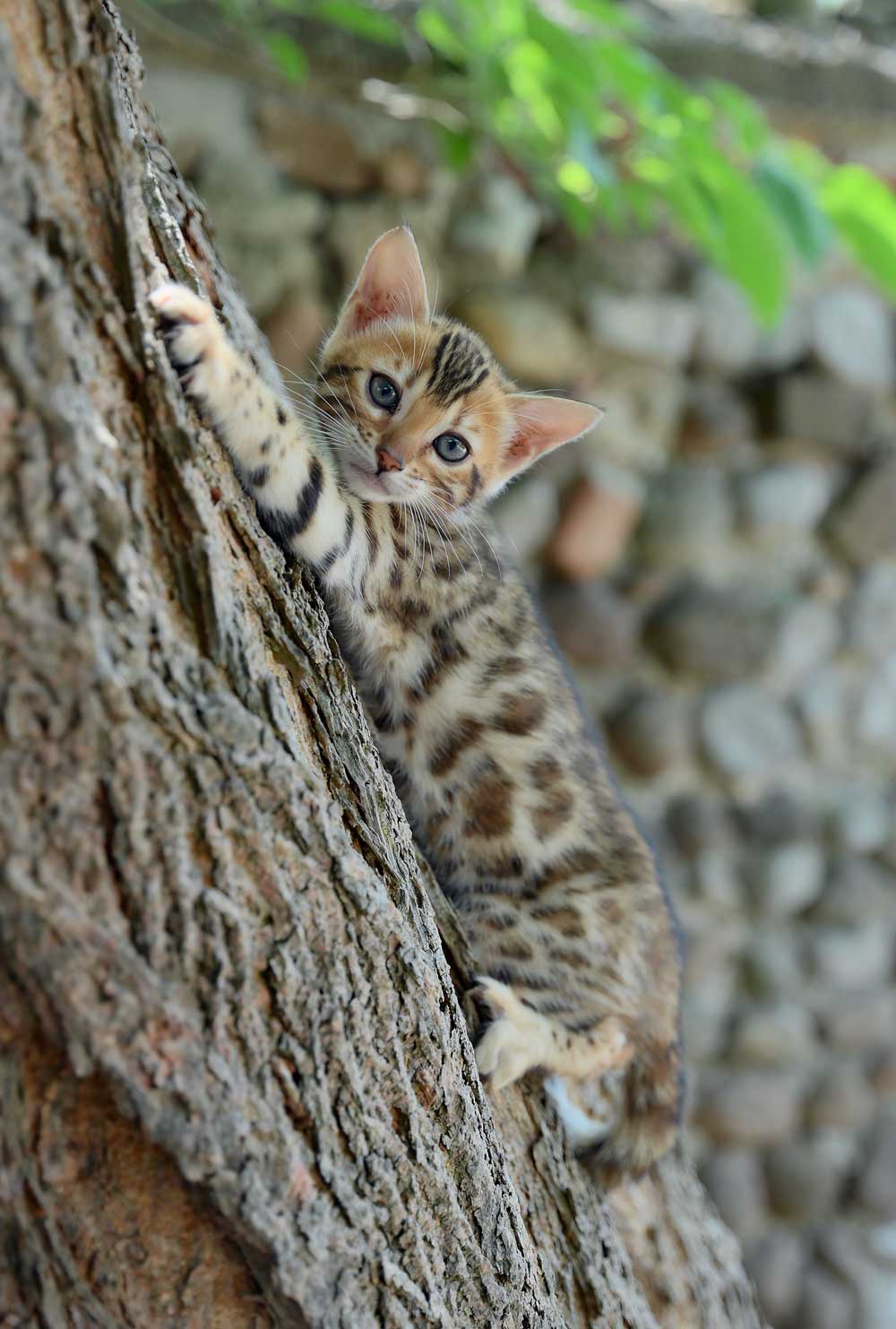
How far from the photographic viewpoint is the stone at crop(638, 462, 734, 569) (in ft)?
11.5

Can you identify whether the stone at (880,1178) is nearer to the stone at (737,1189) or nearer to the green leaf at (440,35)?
the stone at (737,1189)

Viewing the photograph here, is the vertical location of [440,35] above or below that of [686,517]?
above

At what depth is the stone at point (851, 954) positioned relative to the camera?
11.7 feet

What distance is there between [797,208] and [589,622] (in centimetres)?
148

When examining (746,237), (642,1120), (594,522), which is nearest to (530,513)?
(594,522)

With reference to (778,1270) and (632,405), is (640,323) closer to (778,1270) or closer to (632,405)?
(632,405)

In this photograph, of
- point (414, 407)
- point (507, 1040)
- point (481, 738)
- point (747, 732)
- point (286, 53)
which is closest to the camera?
point (507, 1040)

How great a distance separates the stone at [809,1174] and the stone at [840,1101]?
0.04 m

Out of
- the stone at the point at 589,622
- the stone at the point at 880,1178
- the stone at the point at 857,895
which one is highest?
the stone at the point at 589,622

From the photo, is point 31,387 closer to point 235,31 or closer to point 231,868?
point 231,868

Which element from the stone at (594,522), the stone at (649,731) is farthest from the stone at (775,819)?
the stone at (594,522)

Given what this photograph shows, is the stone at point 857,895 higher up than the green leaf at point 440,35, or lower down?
lower down

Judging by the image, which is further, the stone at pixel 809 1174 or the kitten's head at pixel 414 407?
the stone at pixel 809 1174

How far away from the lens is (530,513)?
341cm
